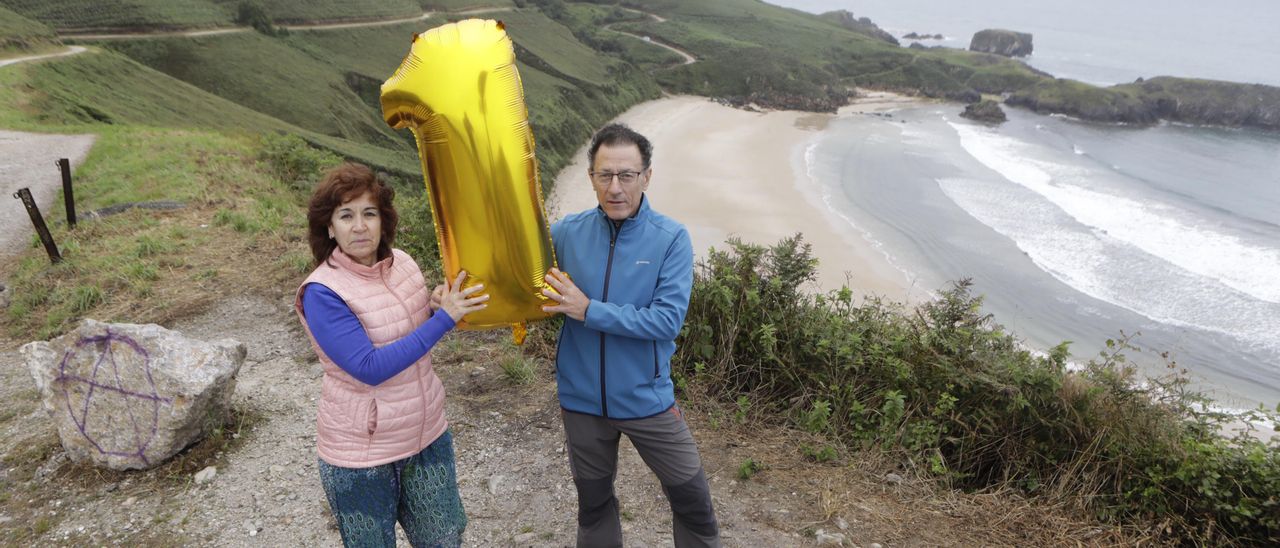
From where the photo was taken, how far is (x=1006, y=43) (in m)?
85.9

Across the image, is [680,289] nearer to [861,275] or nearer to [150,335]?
[150,335]

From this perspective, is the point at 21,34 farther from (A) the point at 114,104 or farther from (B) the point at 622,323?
(B) the point at 622,323

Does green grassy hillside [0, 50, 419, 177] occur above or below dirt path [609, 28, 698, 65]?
below

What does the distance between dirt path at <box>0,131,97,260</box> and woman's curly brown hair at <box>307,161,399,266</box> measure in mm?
8646

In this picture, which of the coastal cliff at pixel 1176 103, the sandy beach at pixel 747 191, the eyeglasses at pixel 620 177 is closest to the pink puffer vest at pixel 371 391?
the eyeglasses at pixel 620 177

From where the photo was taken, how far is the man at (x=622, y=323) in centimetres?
259

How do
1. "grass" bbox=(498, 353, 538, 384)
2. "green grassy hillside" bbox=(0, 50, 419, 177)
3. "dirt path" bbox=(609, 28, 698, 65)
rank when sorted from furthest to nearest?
1. "dirt path" bbox=(609, 28, 698, 65)
2. "green grassy hillside" bbox=(0, 50, 419, 177)
3. "grass" bbox=(498, 353, 538, 384)

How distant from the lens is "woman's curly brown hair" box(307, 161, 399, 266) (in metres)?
2.32

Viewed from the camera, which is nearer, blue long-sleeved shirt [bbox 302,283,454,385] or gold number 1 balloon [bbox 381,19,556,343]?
blue long-sleeved shirt [bbox 302,283,454,385]

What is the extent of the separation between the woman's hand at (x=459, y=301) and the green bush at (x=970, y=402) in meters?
3.11

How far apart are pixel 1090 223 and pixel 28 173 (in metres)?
27.1

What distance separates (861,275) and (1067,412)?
521 inches

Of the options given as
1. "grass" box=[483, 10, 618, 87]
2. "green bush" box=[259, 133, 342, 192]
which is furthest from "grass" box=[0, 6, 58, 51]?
"grass" box=[483, 10, 618, 87]

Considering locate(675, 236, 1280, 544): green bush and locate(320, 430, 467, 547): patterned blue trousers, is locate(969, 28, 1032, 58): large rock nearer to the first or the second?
locate(675, 236, 1280, 544): green bush
